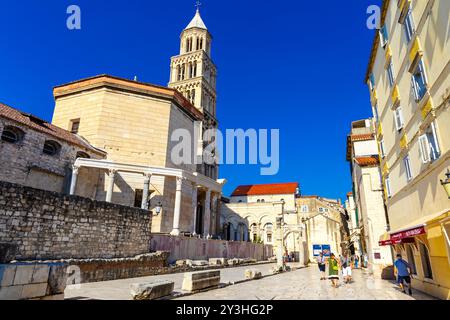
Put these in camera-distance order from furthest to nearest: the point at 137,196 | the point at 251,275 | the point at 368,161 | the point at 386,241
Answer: the point at 137,196 → the point at 368,161 → the point at 251,275 → the point at 386,241

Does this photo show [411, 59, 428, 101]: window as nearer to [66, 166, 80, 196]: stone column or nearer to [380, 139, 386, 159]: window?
[380, 139, 386, 159]: window

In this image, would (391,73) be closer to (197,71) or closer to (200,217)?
(200,217)

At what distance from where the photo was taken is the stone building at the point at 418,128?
7902 mm

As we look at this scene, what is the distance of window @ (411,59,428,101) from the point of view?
915 centimetres

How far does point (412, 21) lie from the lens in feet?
32.7

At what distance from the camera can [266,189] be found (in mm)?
66062

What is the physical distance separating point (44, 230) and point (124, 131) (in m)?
17.6

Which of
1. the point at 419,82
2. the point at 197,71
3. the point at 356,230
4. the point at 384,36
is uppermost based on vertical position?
the point at 197,71

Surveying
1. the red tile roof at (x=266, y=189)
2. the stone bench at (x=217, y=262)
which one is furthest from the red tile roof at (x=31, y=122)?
the red tile roof at (x=266, y=189)

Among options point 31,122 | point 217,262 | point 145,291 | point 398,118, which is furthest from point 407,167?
point 31,122

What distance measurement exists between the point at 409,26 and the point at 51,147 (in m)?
23.3

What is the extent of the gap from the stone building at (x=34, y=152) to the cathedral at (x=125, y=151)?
0.08 m

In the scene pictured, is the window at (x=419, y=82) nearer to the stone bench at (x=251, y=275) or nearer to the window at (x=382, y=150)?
the window at (x=382, y=150)
